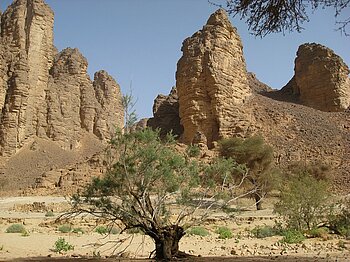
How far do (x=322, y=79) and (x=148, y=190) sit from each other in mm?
54185

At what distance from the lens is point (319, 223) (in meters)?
16.5

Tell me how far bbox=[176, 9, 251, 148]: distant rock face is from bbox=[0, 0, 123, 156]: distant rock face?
23.0m

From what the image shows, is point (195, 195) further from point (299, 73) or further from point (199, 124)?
point (299, 73)

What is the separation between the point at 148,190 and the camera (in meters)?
9.75

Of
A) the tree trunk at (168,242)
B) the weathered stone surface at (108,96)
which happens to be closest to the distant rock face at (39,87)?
the weathered stone surface at (108,96)

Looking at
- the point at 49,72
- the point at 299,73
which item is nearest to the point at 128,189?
the point at 299,73

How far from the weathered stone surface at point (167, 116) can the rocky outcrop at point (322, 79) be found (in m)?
18.8

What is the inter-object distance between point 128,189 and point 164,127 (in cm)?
4554

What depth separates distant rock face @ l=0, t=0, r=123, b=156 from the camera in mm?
70250

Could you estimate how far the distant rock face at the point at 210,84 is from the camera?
4569 centimetres

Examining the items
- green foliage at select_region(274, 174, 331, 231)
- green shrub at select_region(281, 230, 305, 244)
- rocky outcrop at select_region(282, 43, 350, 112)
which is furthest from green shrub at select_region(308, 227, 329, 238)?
rocky outcrop at select_region(282, 43, 350, 112)

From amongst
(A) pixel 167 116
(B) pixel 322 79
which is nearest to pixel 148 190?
(A) pixel 167 116

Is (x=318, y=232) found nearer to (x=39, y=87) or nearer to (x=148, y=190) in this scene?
(x=148, y=190)

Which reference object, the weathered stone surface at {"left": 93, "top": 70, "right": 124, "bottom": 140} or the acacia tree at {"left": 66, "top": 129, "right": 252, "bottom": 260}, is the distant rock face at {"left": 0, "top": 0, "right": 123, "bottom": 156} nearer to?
the weathered stone surface at {"left": 93, "top": 70, "right": 124, "bottom": 140}
